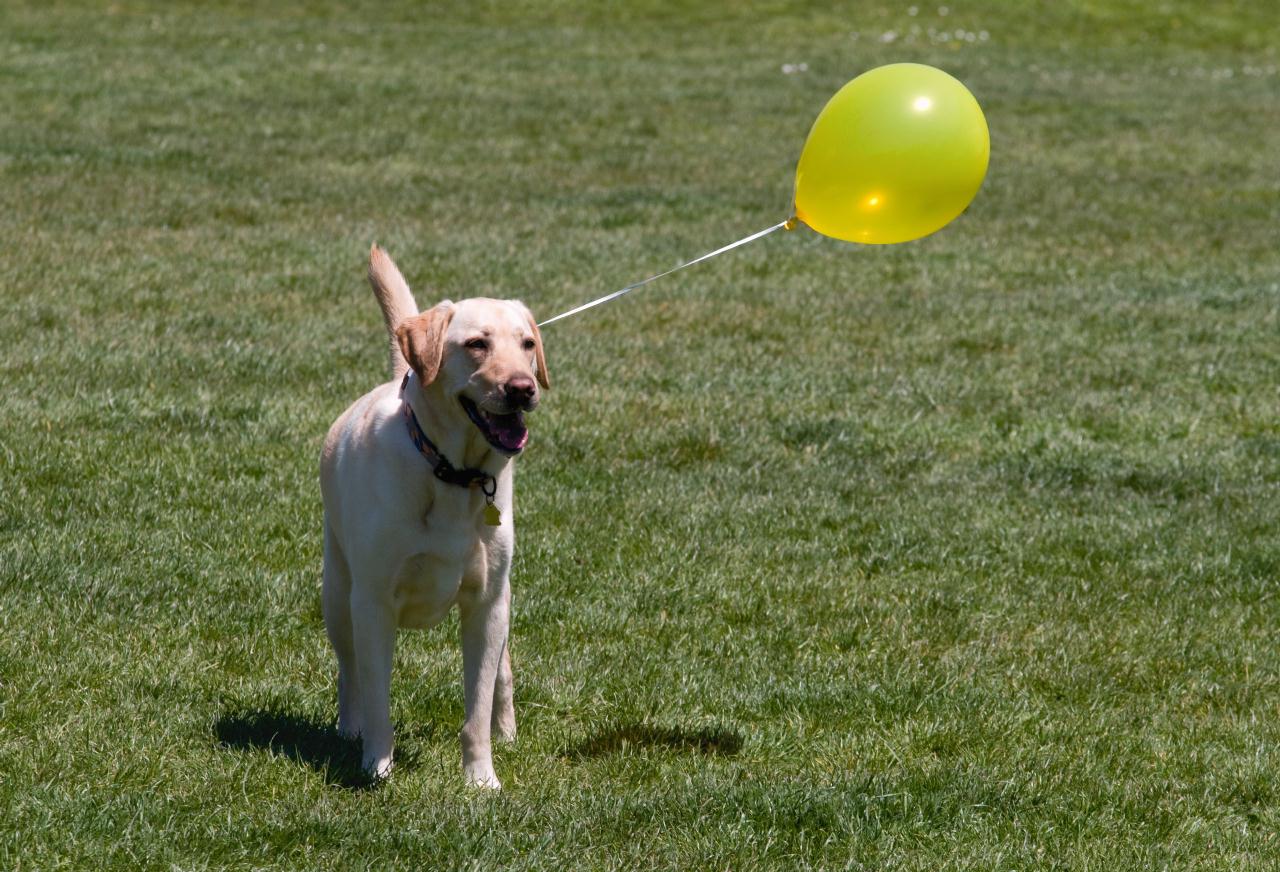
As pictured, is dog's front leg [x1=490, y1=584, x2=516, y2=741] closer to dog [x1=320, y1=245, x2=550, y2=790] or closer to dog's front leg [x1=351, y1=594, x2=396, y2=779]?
dog [x1=320, y1=245, x2=550, y2=790]

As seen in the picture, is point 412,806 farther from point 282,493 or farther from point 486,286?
point 486,286

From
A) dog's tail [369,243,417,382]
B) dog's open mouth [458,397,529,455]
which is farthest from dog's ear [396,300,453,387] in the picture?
dog's tail [369,243,417,382]

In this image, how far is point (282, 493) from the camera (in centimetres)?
774

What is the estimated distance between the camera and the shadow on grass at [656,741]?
534 cm

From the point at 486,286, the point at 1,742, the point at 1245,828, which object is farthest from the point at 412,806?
the point at 486,286

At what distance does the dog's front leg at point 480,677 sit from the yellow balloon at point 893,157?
6.99ft

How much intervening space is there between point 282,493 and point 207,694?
237cm


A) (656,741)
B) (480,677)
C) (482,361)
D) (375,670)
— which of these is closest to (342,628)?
(375,670)

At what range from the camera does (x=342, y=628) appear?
17.3 ft

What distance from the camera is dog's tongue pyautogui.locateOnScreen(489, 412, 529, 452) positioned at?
4441 millimetres

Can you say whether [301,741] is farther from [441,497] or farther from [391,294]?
[391,294]

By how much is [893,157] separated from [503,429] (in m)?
2.13

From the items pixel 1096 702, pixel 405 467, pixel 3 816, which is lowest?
pixel 1096 702

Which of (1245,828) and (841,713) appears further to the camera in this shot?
(841,713)
